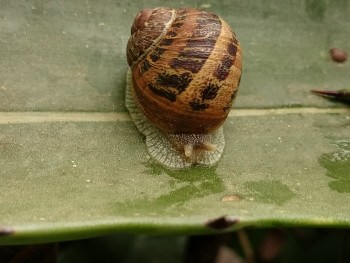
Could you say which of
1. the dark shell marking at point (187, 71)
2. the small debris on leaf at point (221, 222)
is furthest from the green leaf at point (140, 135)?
the dark shell marking at point (187, 71)

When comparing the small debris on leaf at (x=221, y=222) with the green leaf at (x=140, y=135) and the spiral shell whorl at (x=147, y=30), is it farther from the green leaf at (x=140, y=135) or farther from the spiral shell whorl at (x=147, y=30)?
the spiral shell whorl at (x=147, y=30)

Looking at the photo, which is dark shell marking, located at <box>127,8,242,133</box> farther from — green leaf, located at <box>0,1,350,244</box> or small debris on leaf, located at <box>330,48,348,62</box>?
small debris on leaf, located at <box>330,48,348,62</box>

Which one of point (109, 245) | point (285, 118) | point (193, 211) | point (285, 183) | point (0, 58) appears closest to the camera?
point (193, 211)

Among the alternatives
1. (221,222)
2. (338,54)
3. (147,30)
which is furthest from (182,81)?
(338,54)

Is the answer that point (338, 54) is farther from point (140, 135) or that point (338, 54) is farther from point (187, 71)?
point (140, 135)

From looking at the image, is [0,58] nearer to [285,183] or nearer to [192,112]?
[192,112]

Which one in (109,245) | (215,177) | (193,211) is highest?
(193,211)

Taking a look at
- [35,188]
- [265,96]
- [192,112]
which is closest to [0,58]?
[35,188]
